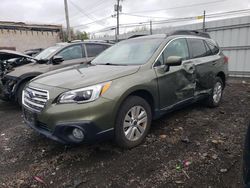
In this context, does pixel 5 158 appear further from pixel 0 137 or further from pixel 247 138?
pixel 247 138

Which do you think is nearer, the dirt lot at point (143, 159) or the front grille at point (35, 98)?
the dirt lot at point (143, 159)

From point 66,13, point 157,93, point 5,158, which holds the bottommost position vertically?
point 5,158

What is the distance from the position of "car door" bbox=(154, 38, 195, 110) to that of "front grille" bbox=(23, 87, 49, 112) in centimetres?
169

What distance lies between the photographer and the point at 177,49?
4129mm

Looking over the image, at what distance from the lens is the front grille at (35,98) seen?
9.71ft

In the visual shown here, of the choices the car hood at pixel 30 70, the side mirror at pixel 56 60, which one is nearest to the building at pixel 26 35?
the car hood at pixel 30 70

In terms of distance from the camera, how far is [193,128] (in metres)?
4.02

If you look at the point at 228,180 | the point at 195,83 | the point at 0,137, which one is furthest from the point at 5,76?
the point at 228,180

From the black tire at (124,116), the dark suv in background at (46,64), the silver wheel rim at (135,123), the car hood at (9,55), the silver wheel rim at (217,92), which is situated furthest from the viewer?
the car hood at (9,55)

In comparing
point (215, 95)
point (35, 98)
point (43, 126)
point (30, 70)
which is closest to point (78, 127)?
point (43, 126)

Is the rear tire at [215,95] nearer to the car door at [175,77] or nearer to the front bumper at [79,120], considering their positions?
the car door at [175,77]

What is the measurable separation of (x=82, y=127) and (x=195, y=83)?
2.52 m

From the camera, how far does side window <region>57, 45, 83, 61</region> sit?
6.28 meters

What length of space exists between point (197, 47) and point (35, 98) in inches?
129
